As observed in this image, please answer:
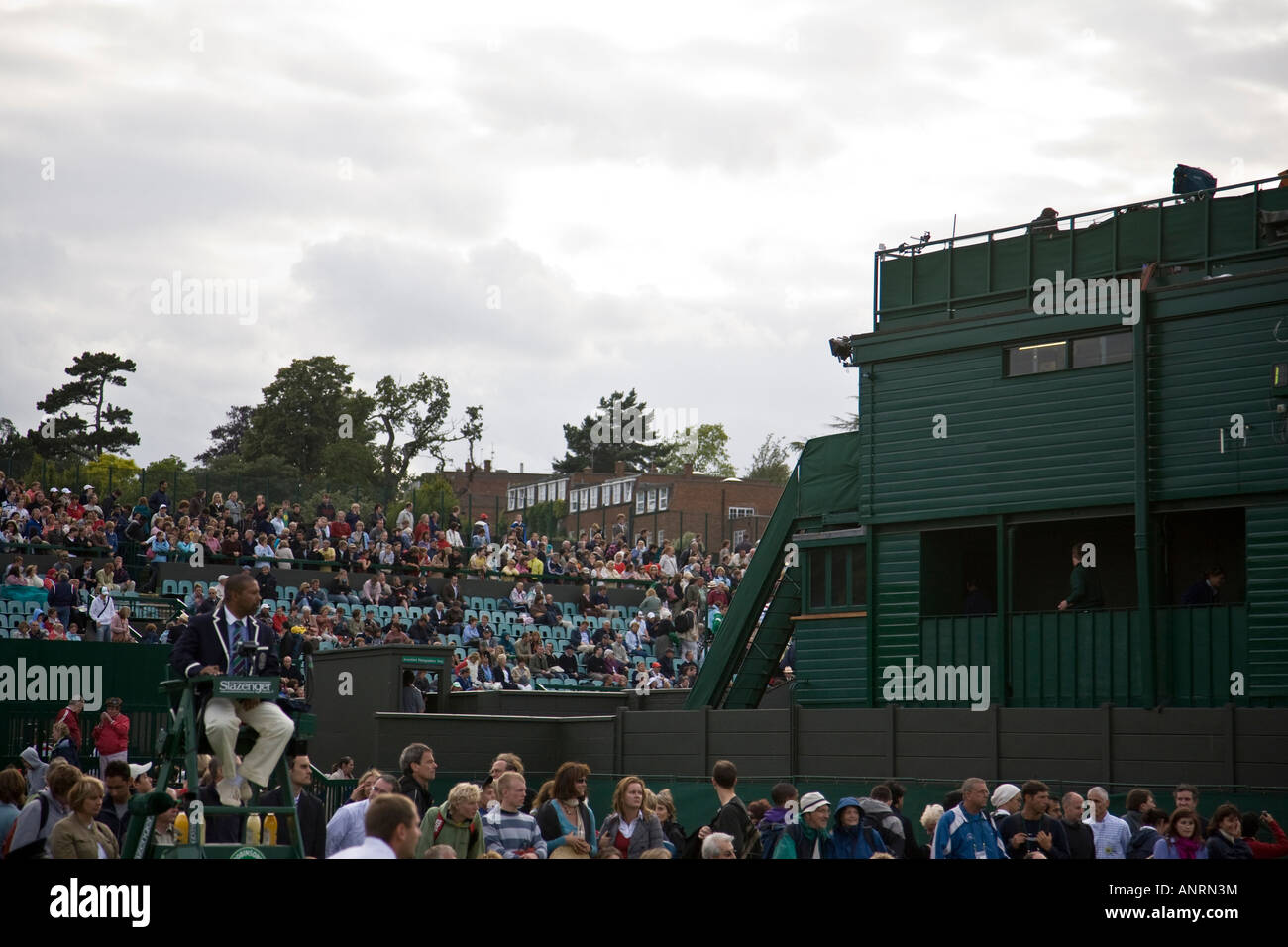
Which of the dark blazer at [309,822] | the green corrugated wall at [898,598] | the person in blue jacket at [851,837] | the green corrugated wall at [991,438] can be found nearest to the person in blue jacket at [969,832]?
the person in blue jacket at [851,837]

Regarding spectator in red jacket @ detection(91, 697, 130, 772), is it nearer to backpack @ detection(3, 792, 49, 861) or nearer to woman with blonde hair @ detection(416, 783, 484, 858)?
backpack @ detection(3, 792, 49, 861)

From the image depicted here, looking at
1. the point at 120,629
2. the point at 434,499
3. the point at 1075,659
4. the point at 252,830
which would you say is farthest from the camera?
the point at 434,499

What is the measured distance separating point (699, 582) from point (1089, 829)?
2601 cm

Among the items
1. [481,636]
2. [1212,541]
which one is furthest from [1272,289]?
[481,636]

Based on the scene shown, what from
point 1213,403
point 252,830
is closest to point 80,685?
point 252,830

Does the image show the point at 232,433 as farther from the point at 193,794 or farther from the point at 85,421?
the point at 193,794

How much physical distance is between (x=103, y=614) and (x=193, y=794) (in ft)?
69.3

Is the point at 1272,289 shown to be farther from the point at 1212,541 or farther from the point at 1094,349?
the point at 1212,541

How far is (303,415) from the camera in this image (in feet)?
275

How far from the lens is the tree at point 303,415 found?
8331 cm

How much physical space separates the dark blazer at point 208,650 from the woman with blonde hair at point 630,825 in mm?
2869

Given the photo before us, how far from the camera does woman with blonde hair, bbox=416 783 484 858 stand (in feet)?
35.9
